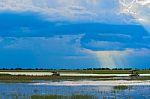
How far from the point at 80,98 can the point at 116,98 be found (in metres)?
3.08

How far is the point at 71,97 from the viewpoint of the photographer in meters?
32.8

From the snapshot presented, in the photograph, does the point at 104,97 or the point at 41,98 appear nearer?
the point at 41,98

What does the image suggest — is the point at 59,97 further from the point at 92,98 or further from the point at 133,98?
the point at 133,98

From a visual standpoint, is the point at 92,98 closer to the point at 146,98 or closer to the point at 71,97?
the point at 71,97

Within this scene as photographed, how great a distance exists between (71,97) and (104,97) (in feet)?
9.59

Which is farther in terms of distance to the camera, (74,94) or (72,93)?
(72,93)

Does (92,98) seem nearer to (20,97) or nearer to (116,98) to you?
(116,98)

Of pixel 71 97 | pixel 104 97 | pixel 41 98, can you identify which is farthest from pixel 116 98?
pixel 41 98

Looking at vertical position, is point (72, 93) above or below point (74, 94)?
above

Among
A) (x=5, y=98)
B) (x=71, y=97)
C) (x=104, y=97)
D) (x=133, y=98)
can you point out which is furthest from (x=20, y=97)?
(x=133, y=98)

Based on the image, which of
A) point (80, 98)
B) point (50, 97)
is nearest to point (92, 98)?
point (80, 98)

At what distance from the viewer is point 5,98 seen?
32.4 meters

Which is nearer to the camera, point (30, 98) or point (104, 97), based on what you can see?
point (30, 98)

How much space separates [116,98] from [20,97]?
7659 mm
